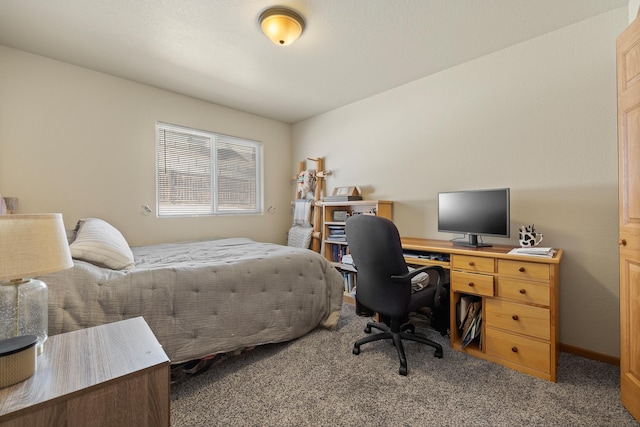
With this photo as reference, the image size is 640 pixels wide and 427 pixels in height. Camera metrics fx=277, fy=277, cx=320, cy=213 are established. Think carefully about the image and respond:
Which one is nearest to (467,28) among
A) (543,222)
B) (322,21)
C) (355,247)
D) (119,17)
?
(322,21)

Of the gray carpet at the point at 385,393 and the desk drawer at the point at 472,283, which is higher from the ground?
the desk drawer at the point at 472,283

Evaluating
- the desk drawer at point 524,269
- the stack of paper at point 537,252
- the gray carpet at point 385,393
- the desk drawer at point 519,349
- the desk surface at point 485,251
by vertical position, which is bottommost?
the gray carpet at point 385,393

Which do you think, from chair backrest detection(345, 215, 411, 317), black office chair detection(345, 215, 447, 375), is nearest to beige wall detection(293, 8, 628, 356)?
black office chair detection(345, 215, 447, 375)

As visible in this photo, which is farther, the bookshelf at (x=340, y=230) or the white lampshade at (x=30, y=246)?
the bookshelf at (x=340, y=230)

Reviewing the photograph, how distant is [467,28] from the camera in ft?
7.00

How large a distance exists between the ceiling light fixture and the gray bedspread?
1677 mm

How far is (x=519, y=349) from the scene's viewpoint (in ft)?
6.11

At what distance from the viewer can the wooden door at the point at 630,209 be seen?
1.44m

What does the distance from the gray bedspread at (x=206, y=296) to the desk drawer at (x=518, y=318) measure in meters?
1.22

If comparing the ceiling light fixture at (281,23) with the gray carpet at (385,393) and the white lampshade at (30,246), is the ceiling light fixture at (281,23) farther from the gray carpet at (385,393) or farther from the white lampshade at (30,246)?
the gray carpet at (385,393)

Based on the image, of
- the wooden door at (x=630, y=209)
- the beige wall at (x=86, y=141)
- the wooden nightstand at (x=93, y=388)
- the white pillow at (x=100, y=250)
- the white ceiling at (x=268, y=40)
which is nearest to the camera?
the wooden nightstand at (x=93, y=388)

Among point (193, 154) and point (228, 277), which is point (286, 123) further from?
point (228, 277)

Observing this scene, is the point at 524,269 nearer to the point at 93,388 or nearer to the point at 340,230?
the point at 340,230

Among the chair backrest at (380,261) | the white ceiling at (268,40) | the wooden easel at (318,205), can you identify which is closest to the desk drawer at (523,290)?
the chair backrest at (380,261)
